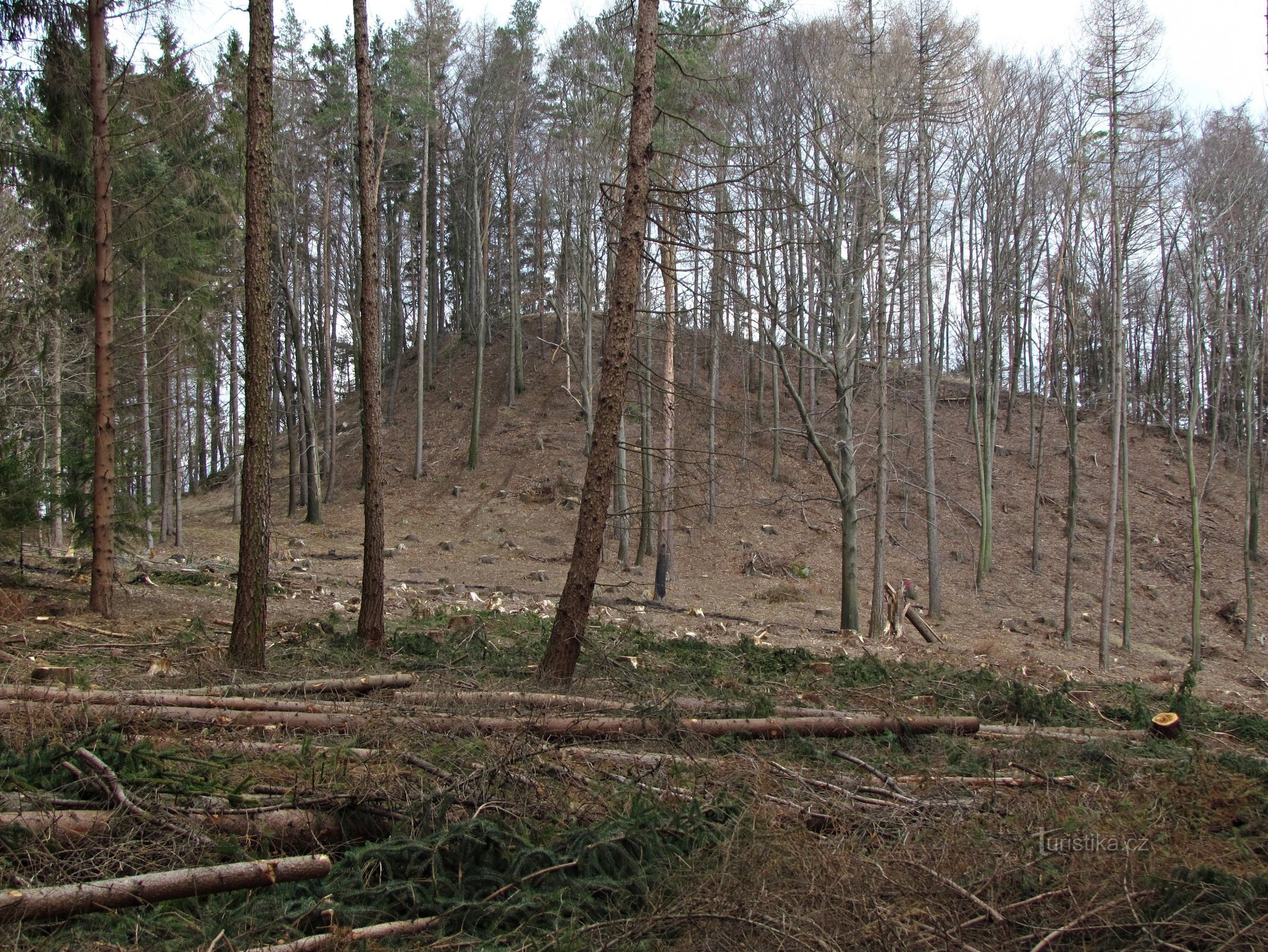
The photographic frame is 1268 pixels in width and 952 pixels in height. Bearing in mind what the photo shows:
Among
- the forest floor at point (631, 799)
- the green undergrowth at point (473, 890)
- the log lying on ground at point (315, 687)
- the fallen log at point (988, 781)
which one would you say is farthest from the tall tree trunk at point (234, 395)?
the fallen log at point (988, 781)

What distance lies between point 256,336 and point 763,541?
18390 millimetres

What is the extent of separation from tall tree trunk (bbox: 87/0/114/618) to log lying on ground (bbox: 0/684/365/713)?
502 cm

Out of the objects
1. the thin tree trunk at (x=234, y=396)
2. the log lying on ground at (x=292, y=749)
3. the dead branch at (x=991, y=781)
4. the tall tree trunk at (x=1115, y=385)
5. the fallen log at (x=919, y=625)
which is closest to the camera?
the log lying on ground at (x=292, y=749)

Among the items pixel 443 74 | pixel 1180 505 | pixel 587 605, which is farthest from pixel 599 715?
pixel 1180 505

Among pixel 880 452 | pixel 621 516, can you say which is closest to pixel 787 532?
pixel 880 452

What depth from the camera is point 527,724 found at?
5801 mm

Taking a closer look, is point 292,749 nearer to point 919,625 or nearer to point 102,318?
point 102,318

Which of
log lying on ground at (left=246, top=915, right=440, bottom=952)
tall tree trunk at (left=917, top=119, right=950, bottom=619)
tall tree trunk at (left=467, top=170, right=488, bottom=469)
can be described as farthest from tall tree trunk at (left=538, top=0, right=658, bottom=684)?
tall tree trunk at (left=467, top=170, right=488, bottom=469)

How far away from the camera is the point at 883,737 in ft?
21.4

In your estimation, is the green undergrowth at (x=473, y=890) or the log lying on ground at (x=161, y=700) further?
the log lying on ground at (x=161, y=700)

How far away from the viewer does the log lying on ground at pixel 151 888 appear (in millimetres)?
3158

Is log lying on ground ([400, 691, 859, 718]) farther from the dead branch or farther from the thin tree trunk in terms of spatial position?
the thin tree trunk

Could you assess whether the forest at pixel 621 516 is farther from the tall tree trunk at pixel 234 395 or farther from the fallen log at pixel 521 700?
the tall tree trunk at pixel 234 395

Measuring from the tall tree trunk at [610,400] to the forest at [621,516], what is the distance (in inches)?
1.9
